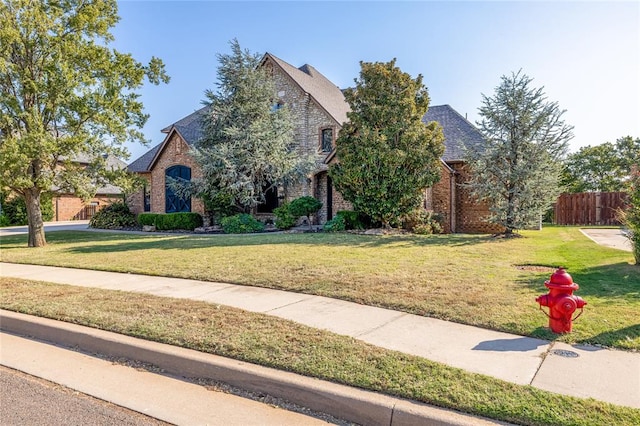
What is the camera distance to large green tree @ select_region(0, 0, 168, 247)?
514 inches

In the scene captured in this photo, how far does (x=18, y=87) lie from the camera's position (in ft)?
46.0

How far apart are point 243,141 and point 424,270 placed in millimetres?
13445

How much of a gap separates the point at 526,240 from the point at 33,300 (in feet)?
46.7

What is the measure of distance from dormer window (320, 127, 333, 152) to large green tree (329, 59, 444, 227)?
5.30 metres

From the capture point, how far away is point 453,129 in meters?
20.9

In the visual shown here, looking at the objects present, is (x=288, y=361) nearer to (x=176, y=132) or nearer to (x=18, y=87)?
(x=18, y=87)

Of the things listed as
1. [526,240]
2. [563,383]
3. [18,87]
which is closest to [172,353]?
[563,383]

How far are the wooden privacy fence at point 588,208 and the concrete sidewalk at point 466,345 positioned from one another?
2463 centimetres

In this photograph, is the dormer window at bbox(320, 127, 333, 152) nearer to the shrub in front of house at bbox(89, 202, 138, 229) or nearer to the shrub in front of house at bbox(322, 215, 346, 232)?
the shrub in front of house at bbox(322, 215, 346, 232)

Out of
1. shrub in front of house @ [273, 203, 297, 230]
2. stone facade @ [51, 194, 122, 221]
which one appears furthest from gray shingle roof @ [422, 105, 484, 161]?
stone facade @ [51, 194, 122, 221]

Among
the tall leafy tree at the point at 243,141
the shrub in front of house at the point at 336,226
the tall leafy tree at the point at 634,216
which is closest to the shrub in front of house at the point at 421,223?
the shrub in front of house at the point at 336,226

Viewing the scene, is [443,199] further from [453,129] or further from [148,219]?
[148,219]

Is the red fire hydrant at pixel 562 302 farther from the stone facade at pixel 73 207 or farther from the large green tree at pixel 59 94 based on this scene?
the stone facade at pixel 73 207

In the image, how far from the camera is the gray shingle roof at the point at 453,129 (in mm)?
19250
